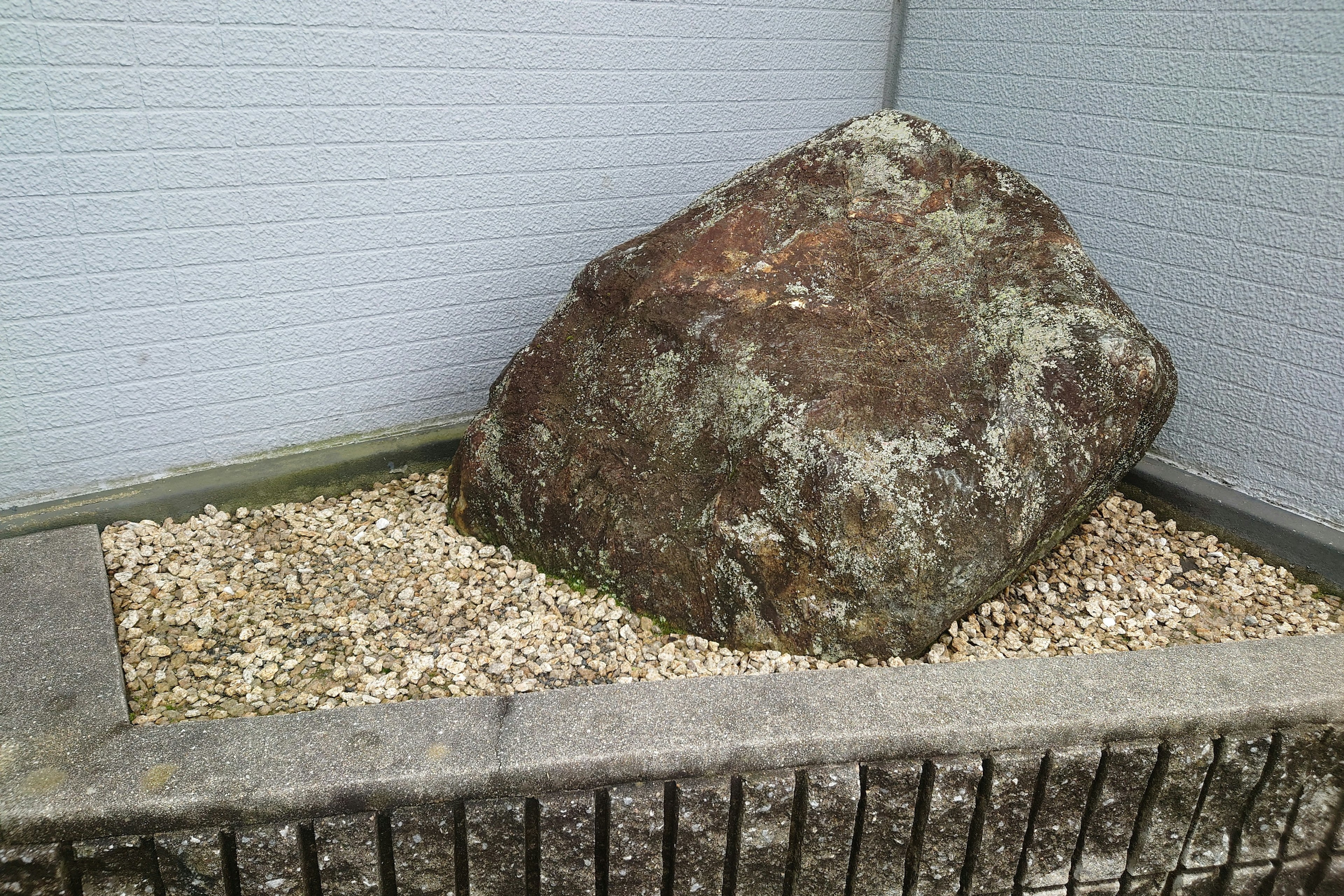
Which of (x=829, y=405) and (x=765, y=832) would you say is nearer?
(x=765, y=832)

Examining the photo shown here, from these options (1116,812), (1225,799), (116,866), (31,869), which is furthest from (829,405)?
(31,869)

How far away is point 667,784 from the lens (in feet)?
5.49

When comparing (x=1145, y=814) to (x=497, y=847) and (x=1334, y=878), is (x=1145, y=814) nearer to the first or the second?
(x=1334, y=878)

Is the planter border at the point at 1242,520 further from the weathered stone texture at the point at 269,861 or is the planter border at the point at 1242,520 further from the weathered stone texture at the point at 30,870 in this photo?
the weathered stone texture at the point at 30,870

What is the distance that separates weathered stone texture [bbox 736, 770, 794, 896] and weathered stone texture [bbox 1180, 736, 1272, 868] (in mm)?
861

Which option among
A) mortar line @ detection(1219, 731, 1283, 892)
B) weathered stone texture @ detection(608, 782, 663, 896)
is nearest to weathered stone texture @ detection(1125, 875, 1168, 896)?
mortar line @ detection(1219, 731, 1283, 892)

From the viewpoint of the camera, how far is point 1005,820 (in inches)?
70.1

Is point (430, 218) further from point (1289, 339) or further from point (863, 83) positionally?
point (1289, 339)

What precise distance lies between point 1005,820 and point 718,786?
571mm

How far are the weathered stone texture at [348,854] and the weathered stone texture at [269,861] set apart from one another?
35mm

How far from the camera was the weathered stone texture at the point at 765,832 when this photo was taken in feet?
5.53

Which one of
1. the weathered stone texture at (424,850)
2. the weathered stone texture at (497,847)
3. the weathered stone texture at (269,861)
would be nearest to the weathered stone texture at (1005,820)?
the weathered stone texture at (497,847)

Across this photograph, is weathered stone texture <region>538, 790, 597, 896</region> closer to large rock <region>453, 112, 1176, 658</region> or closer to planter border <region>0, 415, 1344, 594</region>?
large rock <region>453, 112, 1176, 658</region>

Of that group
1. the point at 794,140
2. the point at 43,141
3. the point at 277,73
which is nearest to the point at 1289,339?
the point at 794,140
